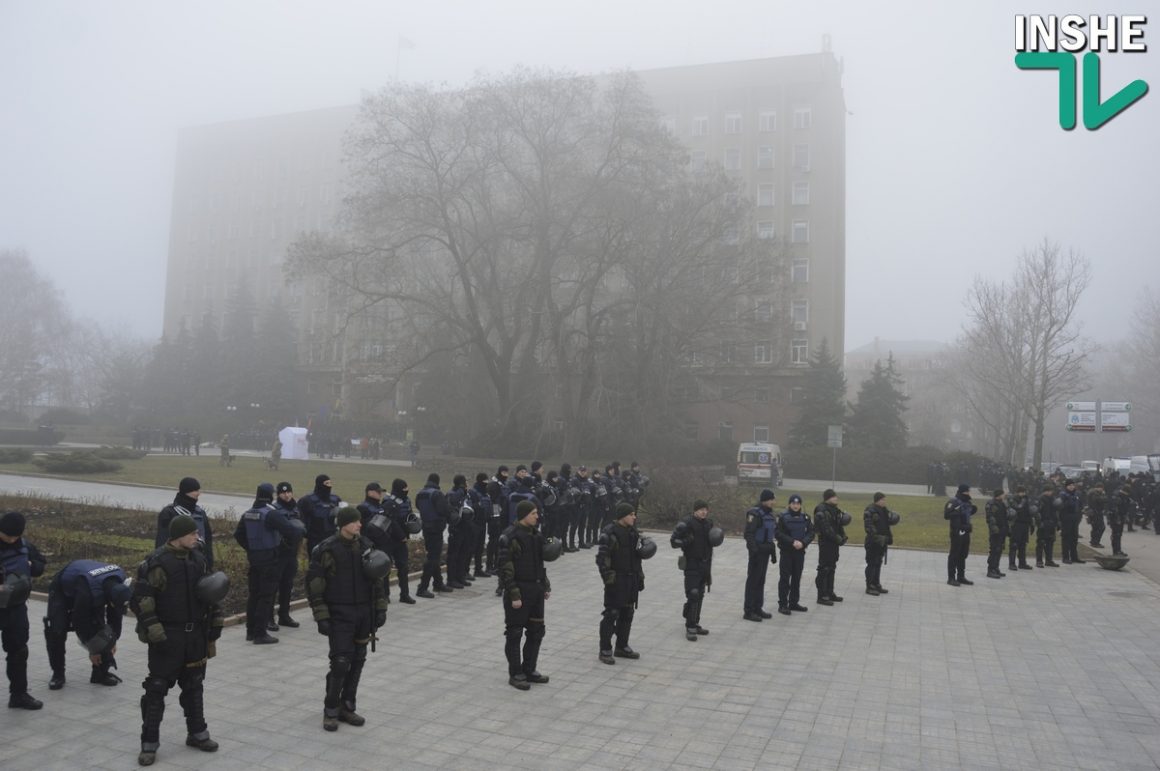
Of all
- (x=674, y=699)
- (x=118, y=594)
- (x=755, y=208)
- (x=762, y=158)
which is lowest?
(x=674, y=699)

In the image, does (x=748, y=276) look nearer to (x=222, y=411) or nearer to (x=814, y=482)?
(x=814, y=482)

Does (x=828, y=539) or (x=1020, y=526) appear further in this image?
(x=1020, y=526)

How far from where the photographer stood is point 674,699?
8453mm

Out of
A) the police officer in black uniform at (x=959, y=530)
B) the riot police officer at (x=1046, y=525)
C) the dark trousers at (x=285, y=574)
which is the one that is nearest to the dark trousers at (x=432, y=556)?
the dark trousers at (x=285, y=574)

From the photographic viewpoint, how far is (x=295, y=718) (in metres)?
7.47

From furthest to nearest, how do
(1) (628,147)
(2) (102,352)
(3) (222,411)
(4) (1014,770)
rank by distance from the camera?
(2) (102,352), (3) (222,411), (1) (628,147), (4) (1014,770)

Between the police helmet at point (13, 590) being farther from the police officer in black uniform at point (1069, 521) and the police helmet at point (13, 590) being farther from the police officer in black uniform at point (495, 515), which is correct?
the police officer in black uniform at point (1069, 521)

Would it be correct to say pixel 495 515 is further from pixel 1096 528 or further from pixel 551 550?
pixel 1096 528

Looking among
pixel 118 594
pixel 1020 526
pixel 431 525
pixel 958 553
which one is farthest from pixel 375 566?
pixel 1020 526

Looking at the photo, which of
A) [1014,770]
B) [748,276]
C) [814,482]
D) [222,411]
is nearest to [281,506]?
[1014,770]

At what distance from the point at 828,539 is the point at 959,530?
13.1ft

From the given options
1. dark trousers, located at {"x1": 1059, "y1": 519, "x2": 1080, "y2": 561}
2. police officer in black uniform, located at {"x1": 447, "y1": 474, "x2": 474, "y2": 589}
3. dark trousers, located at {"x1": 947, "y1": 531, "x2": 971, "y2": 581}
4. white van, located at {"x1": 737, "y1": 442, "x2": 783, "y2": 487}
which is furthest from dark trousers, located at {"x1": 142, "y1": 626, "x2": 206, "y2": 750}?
white van, located at {"x1": 737, "y1": 442, "x2": 783, "y2": 487}

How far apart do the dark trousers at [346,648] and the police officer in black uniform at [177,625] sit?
0.94 metres

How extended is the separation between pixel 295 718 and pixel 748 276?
4079cm
